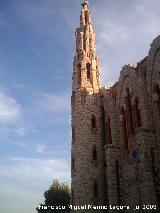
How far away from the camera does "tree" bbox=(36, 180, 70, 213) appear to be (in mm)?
45125

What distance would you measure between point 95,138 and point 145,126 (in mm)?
7636

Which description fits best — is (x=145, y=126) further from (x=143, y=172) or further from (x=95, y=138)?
(x=95, y=138)

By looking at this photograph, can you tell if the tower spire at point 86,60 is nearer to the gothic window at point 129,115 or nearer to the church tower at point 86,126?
the church tower at point 86,126

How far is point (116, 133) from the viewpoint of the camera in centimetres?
2656

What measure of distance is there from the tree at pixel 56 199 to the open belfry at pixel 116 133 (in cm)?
1899

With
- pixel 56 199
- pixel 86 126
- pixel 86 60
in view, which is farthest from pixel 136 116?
pixel 56 199

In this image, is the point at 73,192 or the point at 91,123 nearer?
the point at 73,192

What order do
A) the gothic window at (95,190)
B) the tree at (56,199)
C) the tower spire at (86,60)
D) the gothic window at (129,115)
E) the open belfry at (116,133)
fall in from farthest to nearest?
the tree at (56,199), the tower spire at (86,60), the gothic window at (95,190), the gothic window at (129,115), the open belfry at (116,133)

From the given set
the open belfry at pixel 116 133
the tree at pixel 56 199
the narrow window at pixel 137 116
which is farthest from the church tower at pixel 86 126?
the tree at pixel 56 199

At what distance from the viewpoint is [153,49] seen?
2302cm

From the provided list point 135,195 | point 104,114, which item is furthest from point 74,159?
point 135,195

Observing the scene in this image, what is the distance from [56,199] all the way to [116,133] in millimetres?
23392

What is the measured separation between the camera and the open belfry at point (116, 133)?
2125cm

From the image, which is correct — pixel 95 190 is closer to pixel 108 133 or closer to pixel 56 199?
pixel 108 133
